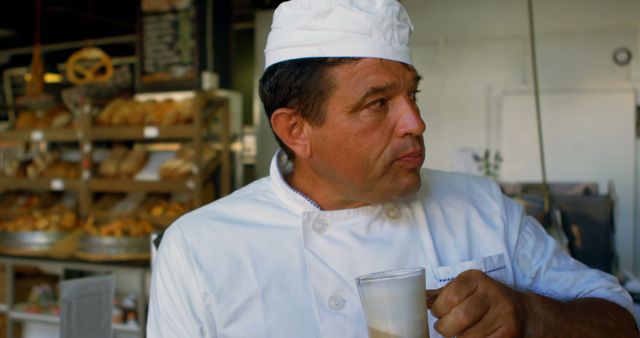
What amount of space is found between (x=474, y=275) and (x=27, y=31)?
8.77 m

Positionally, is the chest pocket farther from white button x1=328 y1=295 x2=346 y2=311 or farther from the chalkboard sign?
the chalkboard sign

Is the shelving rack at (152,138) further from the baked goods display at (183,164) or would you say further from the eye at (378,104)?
the eye at (378,104)

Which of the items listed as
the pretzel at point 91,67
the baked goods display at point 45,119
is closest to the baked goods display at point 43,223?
the baked goods display at point 45,119

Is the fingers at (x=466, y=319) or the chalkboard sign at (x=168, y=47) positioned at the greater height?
the chalkboard sign at (x=168, y=47)

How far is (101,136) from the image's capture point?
482cm

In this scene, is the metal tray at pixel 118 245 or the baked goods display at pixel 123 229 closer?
the metal tray at pixel 118 245

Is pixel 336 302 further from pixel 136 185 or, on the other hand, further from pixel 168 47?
pixel 168 47

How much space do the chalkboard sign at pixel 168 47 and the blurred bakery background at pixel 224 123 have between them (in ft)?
0.04

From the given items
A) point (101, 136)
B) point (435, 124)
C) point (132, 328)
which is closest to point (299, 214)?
point (132, 328)

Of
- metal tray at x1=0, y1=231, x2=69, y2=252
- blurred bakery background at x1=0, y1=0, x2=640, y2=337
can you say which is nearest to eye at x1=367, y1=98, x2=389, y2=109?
blurred bakery background at x1=0, y1=0, x2=640, y2=337

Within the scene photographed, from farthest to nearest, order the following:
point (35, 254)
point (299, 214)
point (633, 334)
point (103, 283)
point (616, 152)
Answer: point (616, 152)
point (35, 254)
point (103, 283)
point (299, 214)
point (633, 334)

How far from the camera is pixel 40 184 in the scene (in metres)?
5.02

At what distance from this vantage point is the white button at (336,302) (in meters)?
1.32

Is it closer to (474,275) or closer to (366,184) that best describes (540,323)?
(474,275)
